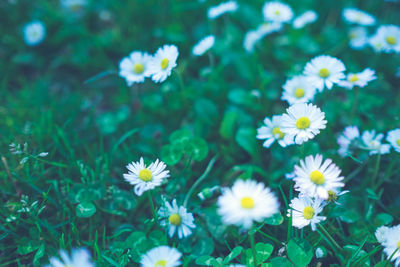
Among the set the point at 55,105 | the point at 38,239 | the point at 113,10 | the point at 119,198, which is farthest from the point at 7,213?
the point at 113,10

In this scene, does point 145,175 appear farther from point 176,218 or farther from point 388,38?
point 388,38

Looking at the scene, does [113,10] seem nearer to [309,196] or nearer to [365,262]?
[309,196]

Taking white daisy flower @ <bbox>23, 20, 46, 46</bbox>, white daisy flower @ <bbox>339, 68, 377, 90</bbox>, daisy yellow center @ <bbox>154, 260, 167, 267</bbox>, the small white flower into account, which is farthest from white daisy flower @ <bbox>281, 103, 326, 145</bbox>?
white daisy flower @ <bbox>23, 20, 46, 46</bbox>

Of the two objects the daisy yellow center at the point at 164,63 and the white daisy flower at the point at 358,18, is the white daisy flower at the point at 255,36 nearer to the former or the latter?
the white daisy flower at the point at 358,18

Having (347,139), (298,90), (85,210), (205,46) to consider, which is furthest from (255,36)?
(85,210)

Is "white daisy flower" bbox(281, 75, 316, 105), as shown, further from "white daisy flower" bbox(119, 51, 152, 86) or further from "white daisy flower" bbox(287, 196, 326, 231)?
"white daisy flower" bbox(119, 51, 152, 86)

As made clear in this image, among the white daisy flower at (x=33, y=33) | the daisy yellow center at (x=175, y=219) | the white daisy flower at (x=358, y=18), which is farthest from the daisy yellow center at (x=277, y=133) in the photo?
the white daisy flower at (x=33, y=33)
